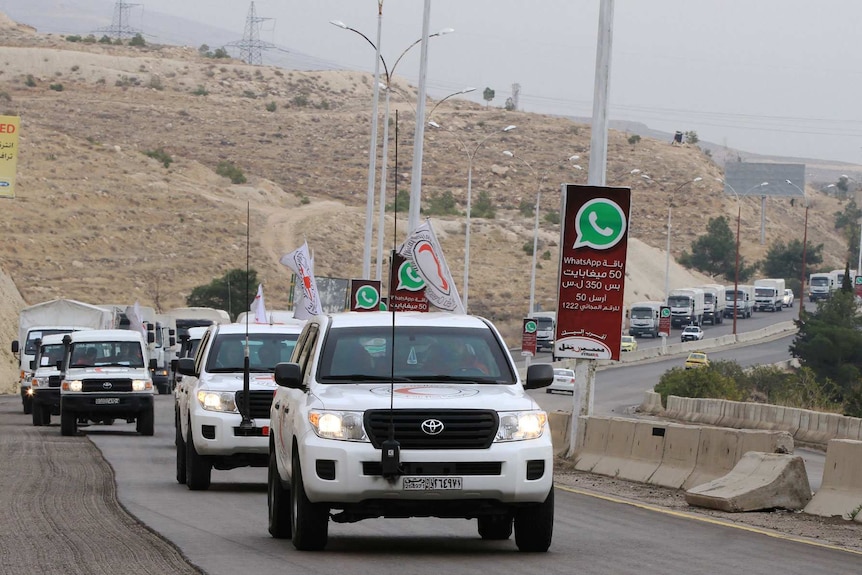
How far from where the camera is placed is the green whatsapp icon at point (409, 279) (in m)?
34.5

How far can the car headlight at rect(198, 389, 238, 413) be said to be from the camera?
59.3 ft

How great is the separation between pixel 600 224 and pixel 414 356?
10.7 meters

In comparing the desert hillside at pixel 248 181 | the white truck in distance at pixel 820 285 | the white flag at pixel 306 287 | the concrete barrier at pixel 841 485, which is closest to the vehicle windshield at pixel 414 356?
the concrete barrier at pixel 841 485

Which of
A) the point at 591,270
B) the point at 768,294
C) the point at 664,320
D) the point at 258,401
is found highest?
the point at 591,270

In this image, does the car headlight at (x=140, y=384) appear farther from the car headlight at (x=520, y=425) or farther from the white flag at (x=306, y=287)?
the car headlight at (x=520, y=425)

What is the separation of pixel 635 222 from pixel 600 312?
11954 centimetres

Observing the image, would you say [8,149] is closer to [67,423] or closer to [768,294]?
[67,423]

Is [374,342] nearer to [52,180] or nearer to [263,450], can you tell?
[263,450]

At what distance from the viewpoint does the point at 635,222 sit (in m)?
140

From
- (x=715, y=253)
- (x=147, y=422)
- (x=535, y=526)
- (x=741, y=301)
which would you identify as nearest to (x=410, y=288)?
(x=147, y=422)

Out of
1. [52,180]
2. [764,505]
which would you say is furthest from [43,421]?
[52,180]

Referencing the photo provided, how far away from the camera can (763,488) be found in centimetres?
1554

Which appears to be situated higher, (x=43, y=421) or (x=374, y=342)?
(x=374, y=342)

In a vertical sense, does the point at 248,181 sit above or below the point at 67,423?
above
